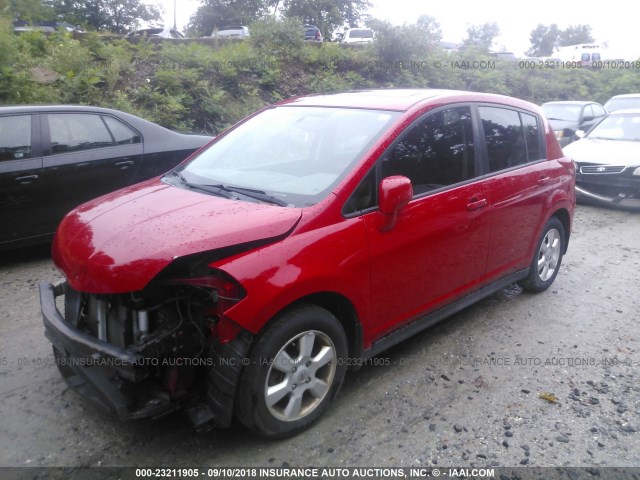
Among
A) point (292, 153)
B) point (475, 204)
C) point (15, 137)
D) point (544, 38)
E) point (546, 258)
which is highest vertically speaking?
point (544, 38)

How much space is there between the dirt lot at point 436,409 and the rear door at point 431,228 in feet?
1.51

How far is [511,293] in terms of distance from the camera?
17.2ft

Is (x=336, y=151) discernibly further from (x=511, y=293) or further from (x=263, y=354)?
(x=511, y=293)

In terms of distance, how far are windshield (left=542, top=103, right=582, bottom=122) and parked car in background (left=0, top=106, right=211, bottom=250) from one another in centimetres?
1137

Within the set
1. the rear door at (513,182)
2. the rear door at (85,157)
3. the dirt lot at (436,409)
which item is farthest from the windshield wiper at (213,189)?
the rear door at (85,157)

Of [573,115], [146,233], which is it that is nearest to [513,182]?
[146,233]

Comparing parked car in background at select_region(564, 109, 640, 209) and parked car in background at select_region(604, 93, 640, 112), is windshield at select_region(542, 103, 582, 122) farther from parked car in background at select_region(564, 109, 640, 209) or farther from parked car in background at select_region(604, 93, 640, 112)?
parked car in background at select_region(564, 109, 640, 209)

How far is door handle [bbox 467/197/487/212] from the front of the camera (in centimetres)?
388

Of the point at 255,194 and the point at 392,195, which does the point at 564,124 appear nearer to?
the point at 392,195

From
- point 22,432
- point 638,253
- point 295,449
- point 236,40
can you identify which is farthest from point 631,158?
point 236,40

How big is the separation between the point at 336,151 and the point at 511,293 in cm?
269

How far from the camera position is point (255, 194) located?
3238 millimetres

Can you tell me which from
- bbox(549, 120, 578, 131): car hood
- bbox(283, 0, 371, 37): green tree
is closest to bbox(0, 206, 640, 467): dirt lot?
bbox(549, 120, 578, 131): car hood

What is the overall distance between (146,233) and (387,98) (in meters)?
1.99
